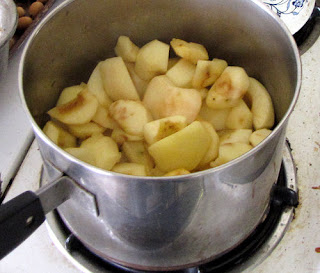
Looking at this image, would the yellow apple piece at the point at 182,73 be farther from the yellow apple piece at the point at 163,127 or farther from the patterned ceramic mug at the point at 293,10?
the patterned ceramic mug at the point at 293,10

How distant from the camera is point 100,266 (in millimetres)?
581

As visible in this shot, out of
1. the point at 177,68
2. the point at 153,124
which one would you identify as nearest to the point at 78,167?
the point at 153,124

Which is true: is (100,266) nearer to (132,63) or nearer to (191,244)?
(191,244)

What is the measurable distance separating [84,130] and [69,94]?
0.25ft

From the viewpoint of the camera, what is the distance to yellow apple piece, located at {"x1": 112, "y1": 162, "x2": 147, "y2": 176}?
532 mm

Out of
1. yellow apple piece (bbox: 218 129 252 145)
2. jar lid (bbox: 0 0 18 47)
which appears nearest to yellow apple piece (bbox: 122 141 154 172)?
yellow apple piece (bbox: 218 129 252 145)

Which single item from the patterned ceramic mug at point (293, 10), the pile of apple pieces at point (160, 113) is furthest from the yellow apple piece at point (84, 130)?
the patterned ceramic mug at point (293, 10)

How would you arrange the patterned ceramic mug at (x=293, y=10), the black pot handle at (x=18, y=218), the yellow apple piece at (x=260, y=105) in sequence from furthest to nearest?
the patterned ceramic mug at (x=293, y=10) → the yellow apple piece at (x=260, y=105) → the black pot handle at (x=18, y=218)

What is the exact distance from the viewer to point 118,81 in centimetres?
65

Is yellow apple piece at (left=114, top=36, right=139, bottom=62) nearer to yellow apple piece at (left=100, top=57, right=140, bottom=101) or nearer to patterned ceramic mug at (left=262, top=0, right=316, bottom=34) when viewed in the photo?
yellow apple piece at (left=100, top=57, right=140, bottom=101)

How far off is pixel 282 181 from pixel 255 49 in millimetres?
212

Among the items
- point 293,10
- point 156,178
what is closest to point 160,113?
point 156,178

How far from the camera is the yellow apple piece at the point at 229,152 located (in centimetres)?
53

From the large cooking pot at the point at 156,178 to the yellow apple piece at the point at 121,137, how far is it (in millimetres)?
122
